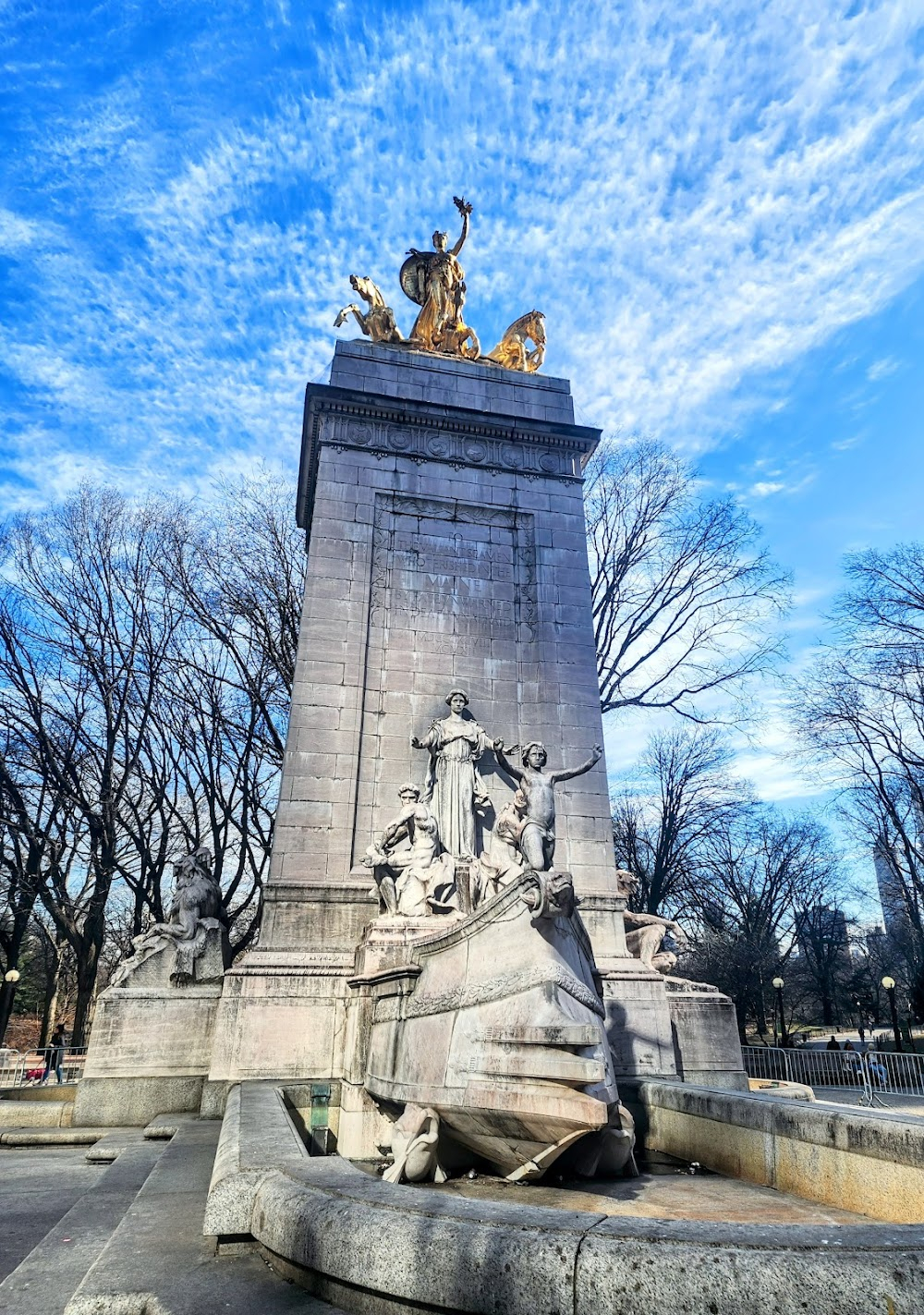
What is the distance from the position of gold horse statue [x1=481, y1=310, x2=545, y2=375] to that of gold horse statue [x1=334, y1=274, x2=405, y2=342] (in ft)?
6.90

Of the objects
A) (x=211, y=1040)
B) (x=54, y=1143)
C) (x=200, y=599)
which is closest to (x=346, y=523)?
(x=211, y=1040)

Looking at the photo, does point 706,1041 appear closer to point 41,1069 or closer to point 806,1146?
point 806,1146

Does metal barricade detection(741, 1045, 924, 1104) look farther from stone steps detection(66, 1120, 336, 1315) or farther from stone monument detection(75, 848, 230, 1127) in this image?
stone steps detection(66, 1120, 336, 1315)

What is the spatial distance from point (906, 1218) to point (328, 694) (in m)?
A: 9.59

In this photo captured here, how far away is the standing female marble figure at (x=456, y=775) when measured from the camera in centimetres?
1179

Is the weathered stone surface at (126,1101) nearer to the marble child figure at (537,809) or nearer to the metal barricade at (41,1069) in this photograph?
the marble child figure at (537,809)

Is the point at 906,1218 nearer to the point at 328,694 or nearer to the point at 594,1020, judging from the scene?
the point at 594,1020

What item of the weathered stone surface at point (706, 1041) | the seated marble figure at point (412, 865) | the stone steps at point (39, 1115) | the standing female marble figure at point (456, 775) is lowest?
the stone steps at point (39, 1115)

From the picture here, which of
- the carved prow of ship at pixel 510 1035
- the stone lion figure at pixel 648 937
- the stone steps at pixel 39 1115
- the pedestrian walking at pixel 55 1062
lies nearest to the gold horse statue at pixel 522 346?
the stone lion figure at pixel 648 937

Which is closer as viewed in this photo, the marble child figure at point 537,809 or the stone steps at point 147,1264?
the stone steps at point 147,1264

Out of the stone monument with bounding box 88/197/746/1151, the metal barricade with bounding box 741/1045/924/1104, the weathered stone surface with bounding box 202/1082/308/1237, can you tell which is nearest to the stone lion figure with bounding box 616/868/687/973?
the stone monument with bounding box 88/197/746/1151

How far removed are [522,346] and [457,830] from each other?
10478 mm

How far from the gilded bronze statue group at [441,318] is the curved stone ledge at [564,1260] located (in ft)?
50.6

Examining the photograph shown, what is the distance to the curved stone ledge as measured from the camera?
7.54 ft
